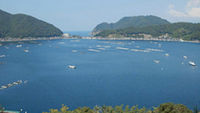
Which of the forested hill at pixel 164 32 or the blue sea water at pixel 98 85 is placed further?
the forested hill at pixel 164 32

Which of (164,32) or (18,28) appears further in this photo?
(18,28)

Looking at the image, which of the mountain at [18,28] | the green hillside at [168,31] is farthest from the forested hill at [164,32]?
the mountain at [18,28]


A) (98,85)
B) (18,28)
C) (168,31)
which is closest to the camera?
(98,85)

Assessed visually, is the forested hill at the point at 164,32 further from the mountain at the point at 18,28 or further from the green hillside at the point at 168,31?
the mountain at the point at 18,28

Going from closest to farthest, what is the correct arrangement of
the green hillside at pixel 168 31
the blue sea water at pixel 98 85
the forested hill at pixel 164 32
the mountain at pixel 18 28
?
the blue sea water at pixel 98 85 < the green hillside at pixel 168 31 < the forested hill at pixel 164 32 < the mountain at pixel 18 28

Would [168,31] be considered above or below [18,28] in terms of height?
below

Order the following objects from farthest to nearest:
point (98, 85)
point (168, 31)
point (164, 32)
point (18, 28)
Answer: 1. point (18, 28)
2. point (164, 32)
3. point (168, 31)
4. point (98, 85)

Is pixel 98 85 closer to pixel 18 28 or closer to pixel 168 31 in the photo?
pixel 168 31

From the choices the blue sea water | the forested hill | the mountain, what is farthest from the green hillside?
the blue sea water

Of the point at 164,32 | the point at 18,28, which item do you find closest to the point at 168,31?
the point at 164,32

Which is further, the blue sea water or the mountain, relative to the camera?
the mountain

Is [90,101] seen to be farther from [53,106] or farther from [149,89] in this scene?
[149,89]

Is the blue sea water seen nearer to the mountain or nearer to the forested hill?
the forested hill

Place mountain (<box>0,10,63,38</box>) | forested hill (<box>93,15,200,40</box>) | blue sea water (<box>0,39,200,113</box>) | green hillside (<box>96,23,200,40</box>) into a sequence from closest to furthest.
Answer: blue sea water (<box>0,39,200,113</box>) < green hillside (<box>96,23,200,40</box>) < forested hill (<box>93,15,200,40</box>) < mountain (<box>0,10,63,38</box>)
